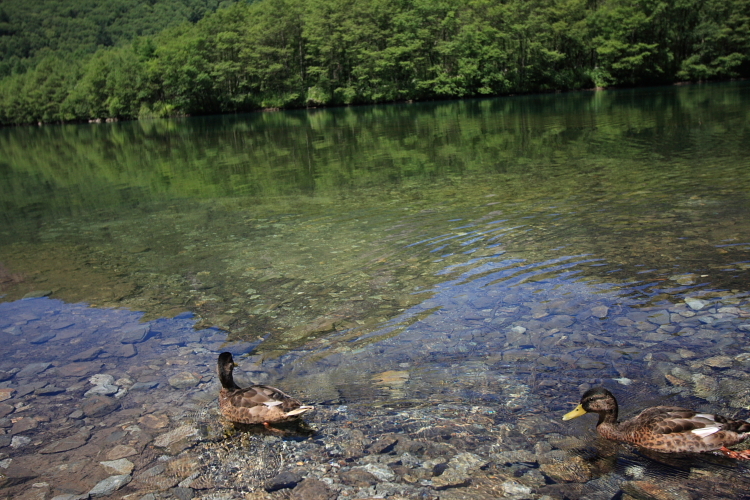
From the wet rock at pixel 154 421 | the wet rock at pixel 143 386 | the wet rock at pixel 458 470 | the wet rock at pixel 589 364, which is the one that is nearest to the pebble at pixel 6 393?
the wet rock at pixel 143 386

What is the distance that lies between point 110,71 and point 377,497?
132 m

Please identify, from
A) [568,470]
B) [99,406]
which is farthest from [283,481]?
[99,406]

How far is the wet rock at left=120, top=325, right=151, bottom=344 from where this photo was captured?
25.2ft

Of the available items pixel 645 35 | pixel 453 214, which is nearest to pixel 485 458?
pixel 453 214

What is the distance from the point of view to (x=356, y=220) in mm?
13305

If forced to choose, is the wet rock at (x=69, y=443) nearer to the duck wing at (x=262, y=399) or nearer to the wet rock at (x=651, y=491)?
the duck wing at (x=262, y=399)

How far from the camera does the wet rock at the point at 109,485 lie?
4.52 metres

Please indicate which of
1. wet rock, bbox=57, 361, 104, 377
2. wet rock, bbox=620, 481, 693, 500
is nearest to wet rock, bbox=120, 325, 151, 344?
wet rock, bbox=57, 361, 104, 377

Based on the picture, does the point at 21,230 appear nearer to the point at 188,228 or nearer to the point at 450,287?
the point at 188,228

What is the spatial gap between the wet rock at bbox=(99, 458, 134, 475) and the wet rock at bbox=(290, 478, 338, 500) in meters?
1.58

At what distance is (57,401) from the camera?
615cm

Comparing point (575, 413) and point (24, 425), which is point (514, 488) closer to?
point (575, 413)

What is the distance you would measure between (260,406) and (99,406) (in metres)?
2.05

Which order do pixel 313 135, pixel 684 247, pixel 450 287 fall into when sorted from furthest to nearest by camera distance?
pixel 313 135, pixel 684 247, pixel 450 287
